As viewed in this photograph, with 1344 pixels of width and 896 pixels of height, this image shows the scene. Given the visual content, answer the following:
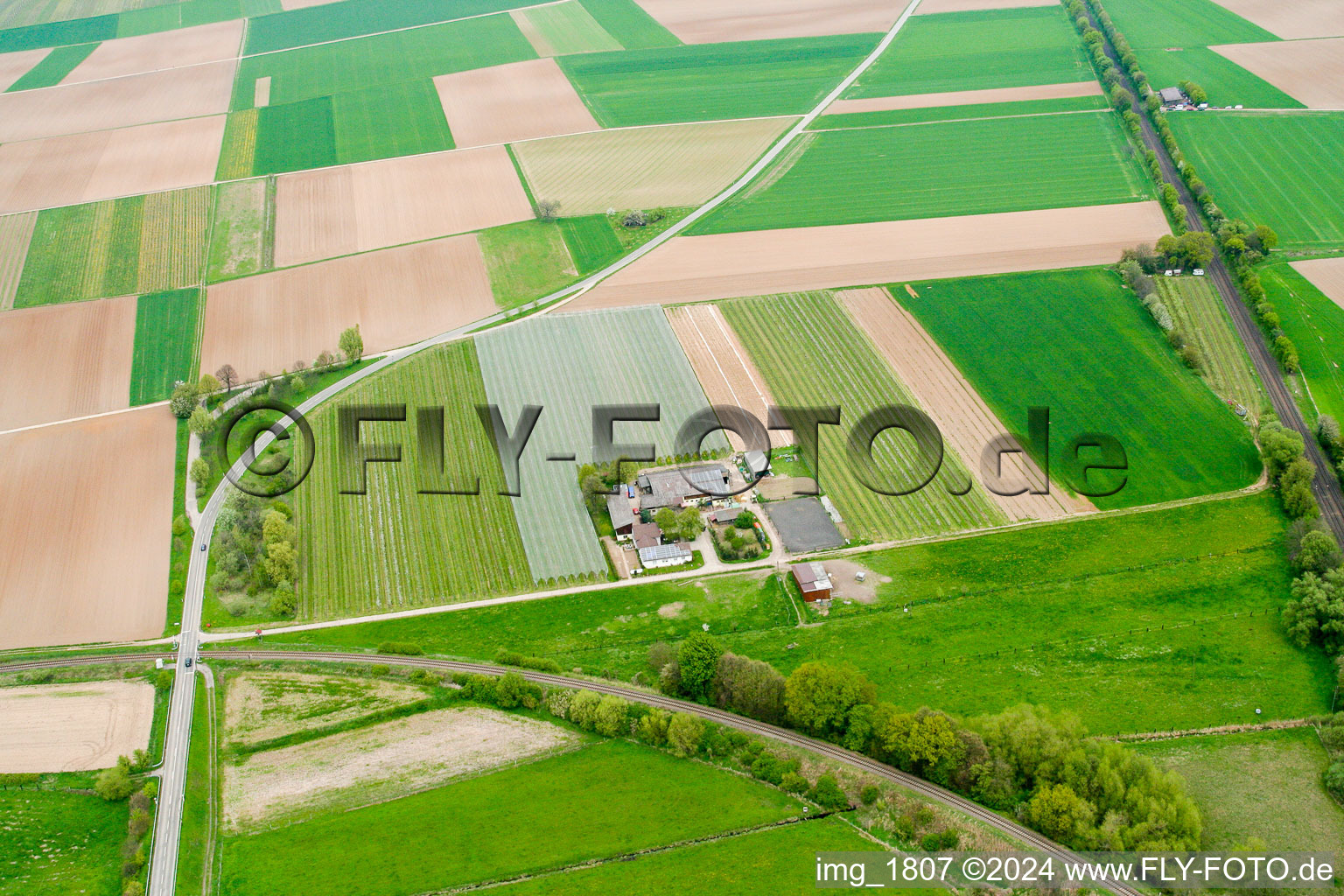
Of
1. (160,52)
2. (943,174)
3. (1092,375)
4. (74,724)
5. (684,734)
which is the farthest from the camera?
(160,52)

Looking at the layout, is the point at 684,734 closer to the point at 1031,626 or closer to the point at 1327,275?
the point at 1031,626

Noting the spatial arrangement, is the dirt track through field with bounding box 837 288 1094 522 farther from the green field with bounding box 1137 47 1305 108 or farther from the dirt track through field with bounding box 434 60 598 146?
the green field with bounding box 1137 47 1305 108

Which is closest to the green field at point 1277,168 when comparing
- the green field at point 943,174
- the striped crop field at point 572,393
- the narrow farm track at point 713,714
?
the green field at point 943,174

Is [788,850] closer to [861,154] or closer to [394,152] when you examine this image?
[861,154]

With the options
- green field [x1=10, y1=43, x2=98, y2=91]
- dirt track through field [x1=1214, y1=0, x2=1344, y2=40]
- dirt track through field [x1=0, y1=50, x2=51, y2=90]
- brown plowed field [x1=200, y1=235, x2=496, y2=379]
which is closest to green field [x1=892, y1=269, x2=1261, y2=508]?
brown plowed field [x1=200, y1=235, x2=496, y2=379]

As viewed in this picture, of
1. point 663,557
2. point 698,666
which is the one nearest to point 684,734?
point 698,666
